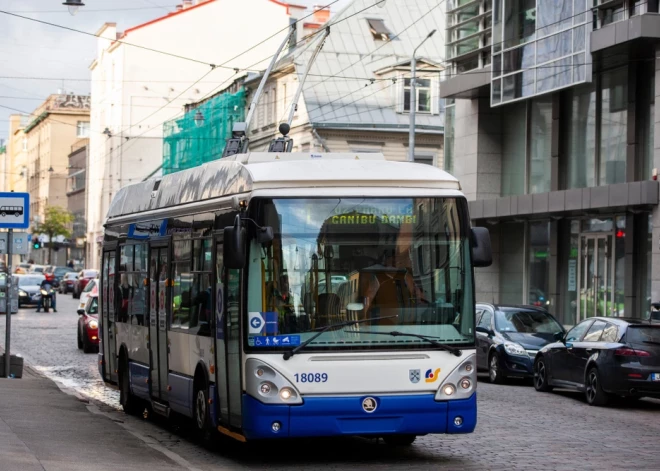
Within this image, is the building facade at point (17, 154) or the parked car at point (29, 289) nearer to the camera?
the parked car at point (29, 289)

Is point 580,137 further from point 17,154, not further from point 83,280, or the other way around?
point 17,154

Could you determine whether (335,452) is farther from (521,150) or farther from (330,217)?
(521,150)

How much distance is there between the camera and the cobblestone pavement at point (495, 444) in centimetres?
1192

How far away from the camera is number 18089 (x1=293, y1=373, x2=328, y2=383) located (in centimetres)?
1111

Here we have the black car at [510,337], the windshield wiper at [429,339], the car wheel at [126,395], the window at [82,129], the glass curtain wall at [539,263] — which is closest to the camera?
the windshield wiper at [429,339]

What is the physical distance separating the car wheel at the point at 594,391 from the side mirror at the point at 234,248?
930 centimetres

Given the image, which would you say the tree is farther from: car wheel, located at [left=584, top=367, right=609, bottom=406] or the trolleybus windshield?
the trolleybus windshield

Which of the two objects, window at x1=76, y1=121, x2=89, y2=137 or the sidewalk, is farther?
window at x1=76, y1=121, x2=89, y2=137

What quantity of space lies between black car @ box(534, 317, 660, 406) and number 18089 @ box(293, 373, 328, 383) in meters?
8.42

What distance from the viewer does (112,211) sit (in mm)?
18188

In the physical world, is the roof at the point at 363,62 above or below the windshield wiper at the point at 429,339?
above

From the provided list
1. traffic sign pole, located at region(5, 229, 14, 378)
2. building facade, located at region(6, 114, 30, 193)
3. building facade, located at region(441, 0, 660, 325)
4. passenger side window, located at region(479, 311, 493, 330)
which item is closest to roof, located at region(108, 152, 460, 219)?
traffic sign pole, located at region(5, 229, 14, 378)

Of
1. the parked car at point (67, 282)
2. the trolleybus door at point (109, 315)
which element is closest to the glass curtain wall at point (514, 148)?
the trolleybus door at point (109, 315)

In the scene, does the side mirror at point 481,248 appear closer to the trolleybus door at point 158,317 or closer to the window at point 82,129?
the trolleybus door at point 158,317
